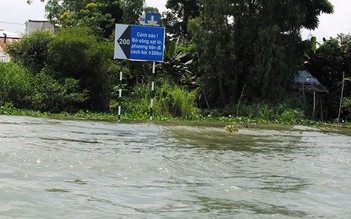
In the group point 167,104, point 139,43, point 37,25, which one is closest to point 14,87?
point 139,43

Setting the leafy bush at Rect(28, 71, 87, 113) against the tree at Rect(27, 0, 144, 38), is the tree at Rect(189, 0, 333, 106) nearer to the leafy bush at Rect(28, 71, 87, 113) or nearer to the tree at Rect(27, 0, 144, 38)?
the tree at Rect(27, 0, 144, 38)

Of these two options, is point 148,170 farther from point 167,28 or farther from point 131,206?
point 167,28

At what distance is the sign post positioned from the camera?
16.0m

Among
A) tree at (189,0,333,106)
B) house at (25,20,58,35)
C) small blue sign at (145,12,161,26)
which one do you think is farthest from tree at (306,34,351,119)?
house at (25,20,58,35)

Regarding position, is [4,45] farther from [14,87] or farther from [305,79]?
[305,79]

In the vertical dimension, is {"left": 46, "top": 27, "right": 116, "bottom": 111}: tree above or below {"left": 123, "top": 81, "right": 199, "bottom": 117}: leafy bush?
above

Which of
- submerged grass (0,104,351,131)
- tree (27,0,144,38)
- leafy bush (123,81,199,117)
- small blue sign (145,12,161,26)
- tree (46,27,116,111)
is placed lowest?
submerged grass (0,104,351,131)

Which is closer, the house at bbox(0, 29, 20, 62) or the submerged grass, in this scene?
the submerged grass

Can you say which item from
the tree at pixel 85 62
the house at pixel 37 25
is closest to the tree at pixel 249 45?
the tree at pixel 85 62

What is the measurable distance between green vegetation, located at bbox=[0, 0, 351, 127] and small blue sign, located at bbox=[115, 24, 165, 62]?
6.65 feet

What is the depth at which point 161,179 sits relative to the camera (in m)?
5.45

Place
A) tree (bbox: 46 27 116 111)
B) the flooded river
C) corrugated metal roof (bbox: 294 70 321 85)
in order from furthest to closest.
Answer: corrugated metal roof (bbox: 294 70 321 85) → tree (bbox: 46 27 116 111) → the flooded river

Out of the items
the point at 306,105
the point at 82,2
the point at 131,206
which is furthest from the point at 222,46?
the point at 131,206

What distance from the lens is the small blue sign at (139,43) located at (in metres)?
16.1
